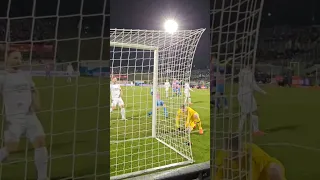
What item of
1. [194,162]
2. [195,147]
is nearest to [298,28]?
[194,162]

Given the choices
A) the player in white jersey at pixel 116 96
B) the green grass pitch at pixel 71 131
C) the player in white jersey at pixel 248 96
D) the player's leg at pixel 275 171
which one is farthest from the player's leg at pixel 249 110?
the player in white jersey at pixel 116 96

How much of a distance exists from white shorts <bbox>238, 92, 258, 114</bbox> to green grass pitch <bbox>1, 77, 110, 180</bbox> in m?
0.56

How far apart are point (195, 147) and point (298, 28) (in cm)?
198

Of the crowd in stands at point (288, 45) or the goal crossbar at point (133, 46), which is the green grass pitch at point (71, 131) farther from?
the goal crossbar at point (133, 46)

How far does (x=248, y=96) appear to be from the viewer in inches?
57.6

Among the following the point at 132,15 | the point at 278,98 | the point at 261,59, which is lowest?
the point at 278,98

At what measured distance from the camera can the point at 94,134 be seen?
1408 millimetres

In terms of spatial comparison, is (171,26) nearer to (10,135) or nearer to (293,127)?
(293,127)

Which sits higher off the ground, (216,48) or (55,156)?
(216,48)

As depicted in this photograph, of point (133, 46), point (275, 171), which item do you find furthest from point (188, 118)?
point (275, 171)

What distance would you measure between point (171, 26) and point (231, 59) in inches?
46.9

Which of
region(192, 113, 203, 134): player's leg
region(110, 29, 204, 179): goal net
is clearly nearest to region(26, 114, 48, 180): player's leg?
region(110, 29, 204, 179): goal net

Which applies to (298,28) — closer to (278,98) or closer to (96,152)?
(278,98)

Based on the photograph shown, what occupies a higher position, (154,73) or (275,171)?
(154,73)
